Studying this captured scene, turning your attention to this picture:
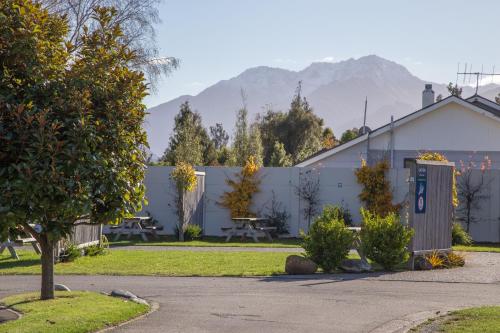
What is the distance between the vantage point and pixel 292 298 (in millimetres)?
12914

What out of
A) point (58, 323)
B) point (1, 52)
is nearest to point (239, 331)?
point (58, 323)

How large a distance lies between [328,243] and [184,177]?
11311mm

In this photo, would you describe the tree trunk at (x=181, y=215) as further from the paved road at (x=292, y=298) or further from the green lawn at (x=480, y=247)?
the paved road at (x=292, y=298)

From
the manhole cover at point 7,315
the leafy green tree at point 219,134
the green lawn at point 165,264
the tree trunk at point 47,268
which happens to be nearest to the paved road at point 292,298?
the green lawn at point 165,264

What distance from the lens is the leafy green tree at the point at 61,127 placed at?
385 inches

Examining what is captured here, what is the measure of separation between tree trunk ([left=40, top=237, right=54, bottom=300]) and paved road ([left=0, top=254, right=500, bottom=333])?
165cm

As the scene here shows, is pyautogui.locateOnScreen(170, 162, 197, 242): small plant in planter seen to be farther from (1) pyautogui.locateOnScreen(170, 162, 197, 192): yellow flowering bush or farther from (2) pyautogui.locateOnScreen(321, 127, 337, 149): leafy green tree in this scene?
(2) pyautogui.locateOnScreen(321, 127, 337, 149): leafy green tree

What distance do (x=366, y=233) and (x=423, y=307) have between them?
5.53 m

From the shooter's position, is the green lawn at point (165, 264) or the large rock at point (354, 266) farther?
the large rock at point (354, 266)

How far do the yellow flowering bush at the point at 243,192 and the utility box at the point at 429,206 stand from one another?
1045cm

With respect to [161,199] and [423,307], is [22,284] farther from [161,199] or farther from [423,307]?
[161,199]

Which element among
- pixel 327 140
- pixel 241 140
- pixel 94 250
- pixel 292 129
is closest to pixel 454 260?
pixel 94 250

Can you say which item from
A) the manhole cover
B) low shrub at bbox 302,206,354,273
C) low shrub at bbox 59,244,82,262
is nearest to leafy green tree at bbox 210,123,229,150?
low shrub at bbox 59,244,82,262

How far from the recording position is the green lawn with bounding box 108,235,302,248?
24.9 m
